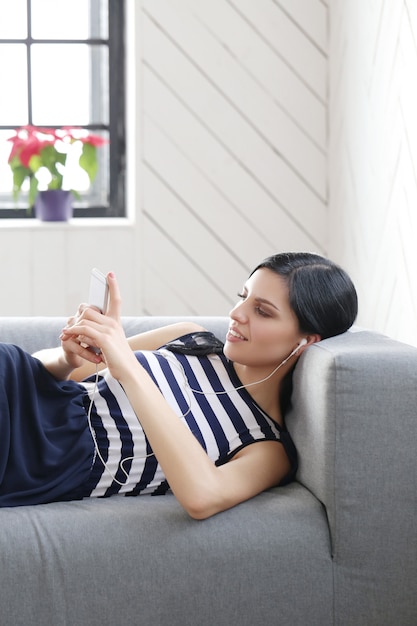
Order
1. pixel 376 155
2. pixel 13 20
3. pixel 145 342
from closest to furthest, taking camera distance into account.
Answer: pixel 145 342
pixel 376 155
pixel 13 20

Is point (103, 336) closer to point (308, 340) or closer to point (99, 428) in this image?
point (99, 428)

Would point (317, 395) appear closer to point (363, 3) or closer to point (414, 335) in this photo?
point (414, 335)

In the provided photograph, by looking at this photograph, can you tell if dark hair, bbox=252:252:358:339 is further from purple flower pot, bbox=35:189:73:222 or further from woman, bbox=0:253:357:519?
purple flower pot, bbox=35:189:73:222

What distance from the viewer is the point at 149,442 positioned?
1.75m

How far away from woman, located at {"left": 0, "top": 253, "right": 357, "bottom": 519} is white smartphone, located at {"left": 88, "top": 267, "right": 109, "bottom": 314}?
12mm

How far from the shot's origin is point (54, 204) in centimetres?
334

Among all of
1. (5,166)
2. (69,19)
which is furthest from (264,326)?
(69,19)

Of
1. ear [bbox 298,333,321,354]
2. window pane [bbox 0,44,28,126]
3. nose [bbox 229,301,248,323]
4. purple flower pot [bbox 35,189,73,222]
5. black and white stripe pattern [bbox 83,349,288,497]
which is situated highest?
window pane [bbox 0,44,28,126]

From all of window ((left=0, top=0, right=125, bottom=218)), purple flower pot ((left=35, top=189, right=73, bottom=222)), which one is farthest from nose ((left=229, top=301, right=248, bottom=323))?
window ((left=0, top=0, right=125, bottom=218))

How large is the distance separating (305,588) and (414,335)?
100 cm

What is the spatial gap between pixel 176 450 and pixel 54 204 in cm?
188

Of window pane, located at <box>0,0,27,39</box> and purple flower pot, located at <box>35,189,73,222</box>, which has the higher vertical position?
window pane, located at <box>0,0,27,39</box>

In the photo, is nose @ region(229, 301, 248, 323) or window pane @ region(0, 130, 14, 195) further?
window pane @ region(0, 130, 14, 195)

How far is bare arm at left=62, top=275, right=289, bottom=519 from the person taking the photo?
163 centimetres
